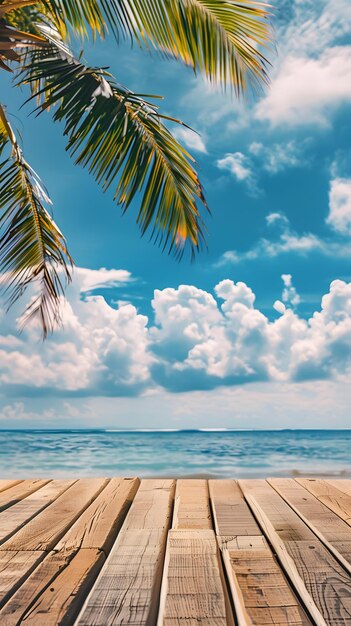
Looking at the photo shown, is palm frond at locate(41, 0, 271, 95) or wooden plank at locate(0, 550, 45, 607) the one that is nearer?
wooden plank at locate(0, 550, 45, 607)

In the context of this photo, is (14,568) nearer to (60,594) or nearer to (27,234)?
(60,594)

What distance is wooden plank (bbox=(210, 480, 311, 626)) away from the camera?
5.12ft

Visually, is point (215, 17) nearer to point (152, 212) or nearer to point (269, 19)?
point (269, 19)

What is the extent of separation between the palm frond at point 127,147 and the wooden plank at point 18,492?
1.94m

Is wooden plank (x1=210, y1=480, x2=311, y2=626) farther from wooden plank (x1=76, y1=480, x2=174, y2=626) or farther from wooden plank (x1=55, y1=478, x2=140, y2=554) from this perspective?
wooden plank (x1=55, y1=478, x2=140, y2=554)

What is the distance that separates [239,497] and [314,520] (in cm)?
60

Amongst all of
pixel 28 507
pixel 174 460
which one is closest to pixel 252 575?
pixel 28 507

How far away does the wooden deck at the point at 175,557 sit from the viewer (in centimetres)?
160

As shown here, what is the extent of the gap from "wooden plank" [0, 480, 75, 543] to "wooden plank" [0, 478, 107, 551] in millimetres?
39

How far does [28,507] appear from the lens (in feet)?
9.78

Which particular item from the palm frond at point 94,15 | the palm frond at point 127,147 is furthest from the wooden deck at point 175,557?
the palm frond at point 94,15

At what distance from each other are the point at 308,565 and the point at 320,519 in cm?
75

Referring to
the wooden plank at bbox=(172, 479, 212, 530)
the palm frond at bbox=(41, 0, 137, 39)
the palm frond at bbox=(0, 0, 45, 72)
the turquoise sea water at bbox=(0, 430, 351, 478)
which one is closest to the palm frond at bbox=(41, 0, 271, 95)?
the palm frond at bbox=(41, 0, 137, 39)

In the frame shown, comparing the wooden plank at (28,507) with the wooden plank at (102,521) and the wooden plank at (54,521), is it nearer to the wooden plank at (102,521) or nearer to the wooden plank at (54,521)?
the wooden plank at (54,521)
